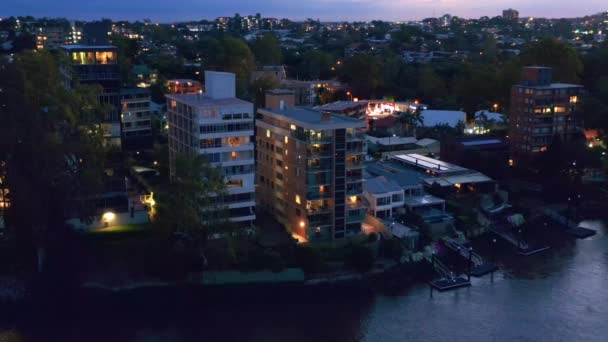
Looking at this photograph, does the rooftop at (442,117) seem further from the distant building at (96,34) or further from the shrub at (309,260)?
the shrub at (309,260)

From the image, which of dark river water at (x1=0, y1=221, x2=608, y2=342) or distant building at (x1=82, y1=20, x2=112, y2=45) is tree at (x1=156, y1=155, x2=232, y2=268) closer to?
dark river water at (x1=0, y1=221, x2=608, y2=342)

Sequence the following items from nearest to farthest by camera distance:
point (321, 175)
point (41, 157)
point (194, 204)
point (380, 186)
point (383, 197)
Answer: point (194, 204) → point (41, 157) → point (321, 175) → point (383, 197) → point (380, 186)

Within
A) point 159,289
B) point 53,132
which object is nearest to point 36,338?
point 159,289

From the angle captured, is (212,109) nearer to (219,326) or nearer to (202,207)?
(202,207)

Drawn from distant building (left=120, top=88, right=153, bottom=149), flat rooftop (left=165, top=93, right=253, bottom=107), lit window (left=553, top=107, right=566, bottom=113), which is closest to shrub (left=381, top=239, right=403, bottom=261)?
flat rooftop (left=165, top=93, right=253, bottom=107)

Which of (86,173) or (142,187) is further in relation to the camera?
(142,187)

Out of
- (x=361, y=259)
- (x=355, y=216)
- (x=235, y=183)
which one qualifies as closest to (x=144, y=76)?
(x=235, y=183)

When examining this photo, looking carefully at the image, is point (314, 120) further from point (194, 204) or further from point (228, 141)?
point (194, 204)

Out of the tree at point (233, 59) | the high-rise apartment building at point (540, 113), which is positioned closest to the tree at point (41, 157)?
the high-rise apartment building at point (540, 113)
